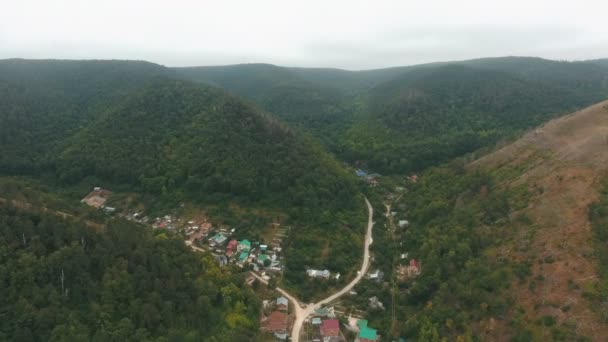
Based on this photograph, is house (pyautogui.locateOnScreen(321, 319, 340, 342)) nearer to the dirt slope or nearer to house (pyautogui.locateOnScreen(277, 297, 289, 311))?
house (pyautogui.locateOnScreen(277, 297, 289, 311))

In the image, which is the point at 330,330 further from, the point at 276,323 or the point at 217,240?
the point at 217,240

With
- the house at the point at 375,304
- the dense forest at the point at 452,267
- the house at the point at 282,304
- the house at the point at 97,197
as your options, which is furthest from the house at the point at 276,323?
the house at the point at 97,197

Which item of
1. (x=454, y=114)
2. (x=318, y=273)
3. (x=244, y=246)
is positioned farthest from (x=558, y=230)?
(x=454, y=114)

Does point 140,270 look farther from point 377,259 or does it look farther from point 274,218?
point 377,259

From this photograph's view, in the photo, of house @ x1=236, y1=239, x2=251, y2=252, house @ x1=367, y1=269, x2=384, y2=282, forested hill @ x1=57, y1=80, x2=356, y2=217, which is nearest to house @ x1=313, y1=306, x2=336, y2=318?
house @ x1=367, y1=269, x2=384, y2=282

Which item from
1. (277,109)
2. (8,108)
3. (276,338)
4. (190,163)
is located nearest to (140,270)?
(276,338)
